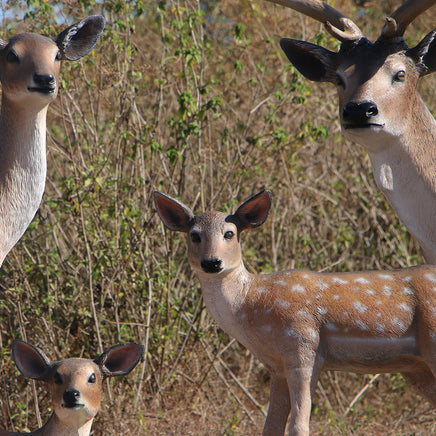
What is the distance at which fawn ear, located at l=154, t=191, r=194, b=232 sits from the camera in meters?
5.09

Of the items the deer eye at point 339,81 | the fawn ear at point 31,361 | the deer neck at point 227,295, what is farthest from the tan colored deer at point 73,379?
the deer eye at point 339,81

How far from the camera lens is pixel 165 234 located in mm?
7297

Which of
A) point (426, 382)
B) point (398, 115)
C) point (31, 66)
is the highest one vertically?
point (31, 66)

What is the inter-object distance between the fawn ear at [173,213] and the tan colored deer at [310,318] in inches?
6.1

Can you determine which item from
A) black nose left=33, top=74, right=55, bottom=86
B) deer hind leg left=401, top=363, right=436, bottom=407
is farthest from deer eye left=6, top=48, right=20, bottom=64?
deer hind leg left=401, top=363, right=436, bottom=407

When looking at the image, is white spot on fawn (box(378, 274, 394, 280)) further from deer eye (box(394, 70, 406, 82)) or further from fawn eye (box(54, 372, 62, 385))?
fawn eye (box(54, 372, 62, 385))

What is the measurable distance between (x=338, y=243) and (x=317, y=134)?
5.51 ft

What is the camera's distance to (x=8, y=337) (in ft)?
23.5

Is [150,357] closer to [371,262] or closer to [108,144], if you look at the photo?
[108,144]

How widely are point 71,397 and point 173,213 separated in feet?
4.25

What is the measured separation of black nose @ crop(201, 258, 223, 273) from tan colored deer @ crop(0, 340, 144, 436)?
2.15 feet

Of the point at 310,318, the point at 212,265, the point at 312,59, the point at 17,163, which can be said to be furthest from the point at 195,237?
the point at 312,59

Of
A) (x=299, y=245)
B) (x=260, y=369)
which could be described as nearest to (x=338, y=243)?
(x=299, y=245)

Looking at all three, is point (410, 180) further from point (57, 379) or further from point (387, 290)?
point (57, 379)
